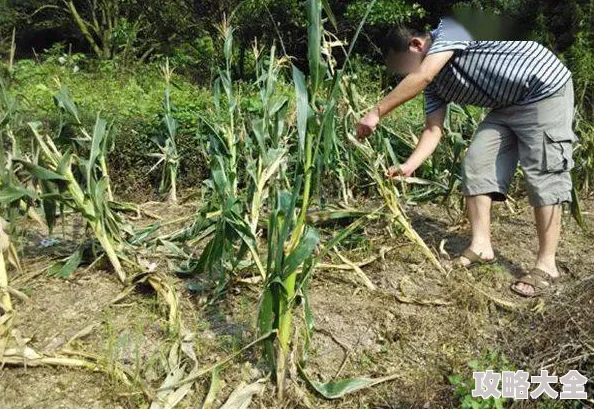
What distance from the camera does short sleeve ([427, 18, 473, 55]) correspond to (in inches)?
126

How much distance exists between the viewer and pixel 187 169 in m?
5.00

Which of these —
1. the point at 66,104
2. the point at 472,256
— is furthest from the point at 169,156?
the point at 472,256

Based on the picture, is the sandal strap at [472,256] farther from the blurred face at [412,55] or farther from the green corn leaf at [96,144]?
the green corn leaf at [96,144]

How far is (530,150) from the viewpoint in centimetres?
338

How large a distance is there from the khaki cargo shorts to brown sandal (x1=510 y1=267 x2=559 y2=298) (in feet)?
1.02

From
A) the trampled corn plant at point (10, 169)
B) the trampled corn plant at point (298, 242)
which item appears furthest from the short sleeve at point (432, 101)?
the trampled corn plant at point (10, 169)

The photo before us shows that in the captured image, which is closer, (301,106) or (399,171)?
(301,106)

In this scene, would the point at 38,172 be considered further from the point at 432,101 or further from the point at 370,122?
the point at 432,101

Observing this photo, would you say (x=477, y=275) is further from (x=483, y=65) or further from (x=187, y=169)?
(x=187, y=169)

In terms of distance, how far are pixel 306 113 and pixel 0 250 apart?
4.27 ft

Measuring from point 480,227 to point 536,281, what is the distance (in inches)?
14.3

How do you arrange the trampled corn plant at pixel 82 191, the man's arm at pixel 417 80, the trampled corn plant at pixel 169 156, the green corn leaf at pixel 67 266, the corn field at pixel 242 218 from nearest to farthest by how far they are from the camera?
the corn field at pixel 242 218
the trampled corn plant at pixel 82 191
the green corn leaf at pixel 67 266
the man's arm at pixel 417 80
the trampled corn plant at pixel 169 156

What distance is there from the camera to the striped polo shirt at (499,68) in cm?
326

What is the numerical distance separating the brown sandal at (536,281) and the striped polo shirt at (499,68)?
78cm
